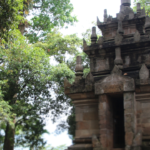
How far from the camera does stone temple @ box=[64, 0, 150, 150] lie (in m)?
7.23

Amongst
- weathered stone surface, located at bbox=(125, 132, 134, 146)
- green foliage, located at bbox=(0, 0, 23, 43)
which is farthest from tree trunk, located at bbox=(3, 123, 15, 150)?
weathered stone surface, located at bbox=(125, 132, 134, 146)

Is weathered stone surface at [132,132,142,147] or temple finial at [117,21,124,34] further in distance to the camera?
temple finial at [117,21,124,34]

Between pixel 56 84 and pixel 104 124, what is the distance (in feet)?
35.5

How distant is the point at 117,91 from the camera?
7508 mm

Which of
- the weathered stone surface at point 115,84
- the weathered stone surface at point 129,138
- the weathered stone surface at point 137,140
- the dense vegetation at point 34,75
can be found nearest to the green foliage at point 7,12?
the dense vegetation at point 34,75

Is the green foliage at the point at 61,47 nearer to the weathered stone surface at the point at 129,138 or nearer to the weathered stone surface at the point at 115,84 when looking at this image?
the weathered stone surface at the point at 115,84

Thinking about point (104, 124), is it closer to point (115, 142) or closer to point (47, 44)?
point (115, 142)

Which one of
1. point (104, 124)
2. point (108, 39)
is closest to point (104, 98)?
point (104, 124)

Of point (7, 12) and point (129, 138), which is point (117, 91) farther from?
point (7, 12)

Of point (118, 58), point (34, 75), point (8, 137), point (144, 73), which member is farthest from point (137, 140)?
point (8, 137)

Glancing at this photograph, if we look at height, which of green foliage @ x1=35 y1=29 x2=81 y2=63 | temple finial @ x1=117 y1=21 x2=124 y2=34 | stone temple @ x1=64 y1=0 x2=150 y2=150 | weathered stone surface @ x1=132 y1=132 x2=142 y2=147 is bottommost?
weathered stone surface @ x1=132 y1=132 x2=142 y2=147

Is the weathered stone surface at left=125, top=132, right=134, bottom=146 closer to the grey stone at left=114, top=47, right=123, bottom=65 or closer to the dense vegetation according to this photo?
the grey stone at left=114, top=47, right=123, bottom=65

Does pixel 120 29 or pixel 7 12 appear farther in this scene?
pixel 7 12

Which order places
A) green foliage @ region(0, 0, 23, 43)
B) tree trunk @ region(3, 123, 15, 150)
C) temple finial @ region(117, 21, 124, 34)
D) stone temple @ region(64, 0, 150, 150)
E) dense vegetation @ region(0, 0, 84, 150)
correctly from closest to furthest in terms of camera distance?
stone temple @ region(64, 0, 150, 150) → temple finial @ region(117, 21, 124, 34) → green foliage @ region(0, 0, 23, 43) → dense vegetation @ region(0, 0, 84, 150) → tree trunk @ region(3, 123, 15, 150)
